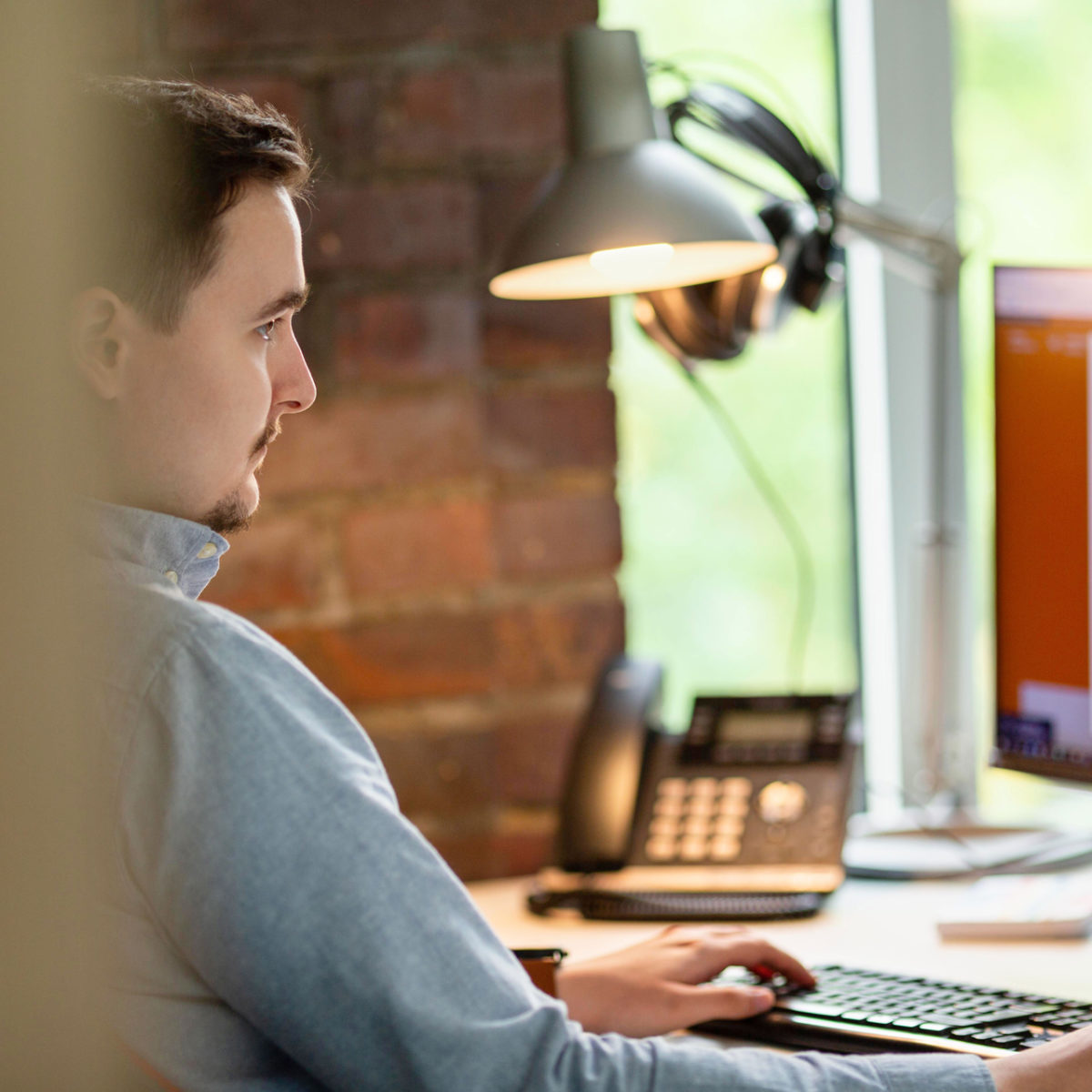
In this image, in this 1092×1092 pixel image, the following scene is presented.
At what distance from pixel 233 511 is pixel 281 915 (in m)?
0.25

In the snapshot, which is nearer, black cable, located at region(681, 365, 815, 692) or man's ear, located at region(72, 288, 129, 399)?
man's ear, located at region(72, 288, 129, 399)

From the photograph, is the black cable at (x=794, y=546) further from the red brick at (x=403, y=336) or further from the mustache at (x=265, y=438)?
the mustache at (x=265, y=438)

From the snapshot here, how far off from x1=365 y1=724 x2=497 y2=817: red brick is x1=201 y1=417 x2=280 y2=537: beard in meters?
0.63

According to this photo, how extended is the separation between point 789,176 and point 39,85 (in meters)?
1.16

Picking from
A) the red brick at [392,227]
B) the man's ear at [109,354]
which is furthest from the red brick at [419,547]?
the man's ear at [109,354]

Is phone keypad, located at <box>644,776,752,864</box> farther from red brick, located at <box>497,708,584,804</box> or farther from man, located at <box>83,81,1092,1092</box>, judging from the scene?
man, located at <box>83,81,1092,1092</box>

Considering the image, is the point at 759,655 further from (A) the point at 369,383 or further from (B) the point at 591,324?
(A) the point at 369,383

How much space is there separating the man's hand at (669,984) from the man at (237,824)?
197 millimetres

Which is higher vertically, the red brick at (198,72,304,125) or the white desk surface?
the red brick at (198,72,304,125)

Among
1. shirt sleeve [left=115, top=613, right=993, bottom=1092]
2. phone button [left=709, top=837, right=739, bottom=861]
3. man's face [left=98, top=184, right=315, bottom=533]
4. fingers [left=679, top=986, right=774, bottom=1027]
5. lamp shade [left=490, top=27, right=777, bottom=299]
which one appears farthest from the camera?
phone button [left=709, top=837, right=739, bottom=861]

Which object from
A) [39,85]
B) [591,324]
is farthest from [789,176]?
[39,85]

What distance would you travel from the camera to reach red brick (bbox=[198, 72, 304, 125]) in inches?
52.0

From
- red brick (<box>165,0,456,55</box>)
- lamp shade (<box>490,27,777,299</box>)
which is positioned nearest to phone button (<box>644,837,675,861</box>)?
lamp shade (<box>490,27,777,299</box>)

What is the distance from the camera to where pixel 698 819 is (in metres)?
1.25
